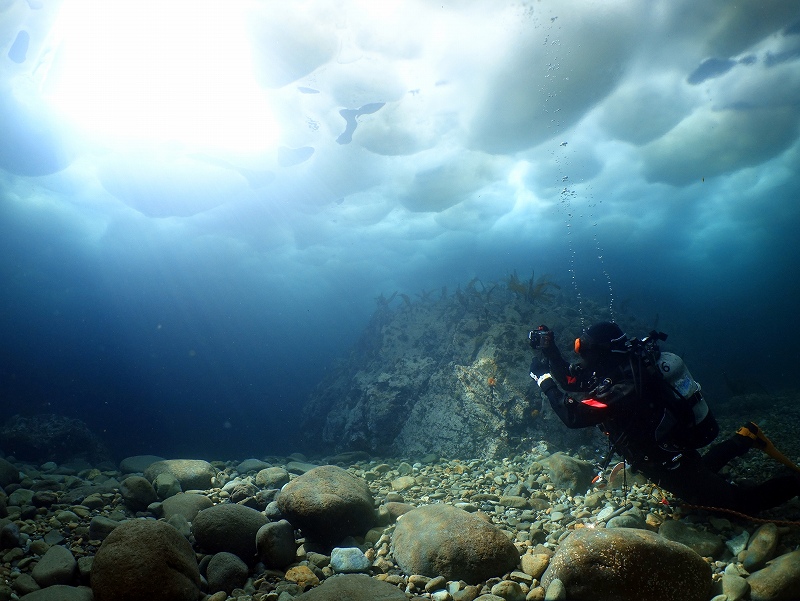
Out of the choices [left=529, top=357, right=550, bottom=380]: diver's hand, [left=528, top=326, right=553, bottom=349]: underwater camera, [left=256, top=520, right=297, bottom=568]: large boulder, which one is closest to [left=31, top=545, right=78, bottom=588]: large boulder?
[left=256, top=520, right=297, bottom=568]: large boulder

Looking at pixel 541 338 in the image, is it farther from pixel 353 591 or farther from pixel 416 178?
pixel 416 178

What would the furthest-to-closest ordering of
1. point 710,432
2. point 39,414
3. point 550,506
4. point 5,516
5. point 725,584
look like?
point 39,414, point 550,506, point 710,432, point 5,516, point 725,584

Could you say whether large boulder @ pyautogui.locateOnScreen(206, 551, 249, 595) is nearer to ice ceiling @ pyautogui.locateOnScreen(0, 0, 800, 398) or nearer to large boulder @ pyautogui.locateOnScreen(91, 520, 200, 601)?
large boulder @ pyautogui.locateOnScreen(91, 520, 200, 601)

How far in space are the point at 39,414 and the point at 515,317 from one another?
62.8ft

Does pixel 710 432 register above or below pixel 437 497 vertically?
above

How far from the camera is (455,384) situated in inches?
388

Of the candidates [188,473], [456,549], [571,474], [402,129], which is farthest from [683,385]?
[402,129]

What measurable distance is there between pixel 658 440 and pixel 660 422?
0.68 feet

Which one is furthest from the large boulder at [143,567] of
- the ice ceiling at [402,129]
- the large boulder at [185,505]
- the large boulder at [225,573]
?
the ice ceiling at [402,129]

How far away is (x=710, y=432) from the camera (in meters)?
4.07

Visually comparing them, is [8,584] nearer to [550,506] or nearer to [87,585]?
[87,585]

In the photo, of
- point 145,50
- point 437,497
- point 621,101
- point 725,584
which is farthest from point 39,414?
point 621,101

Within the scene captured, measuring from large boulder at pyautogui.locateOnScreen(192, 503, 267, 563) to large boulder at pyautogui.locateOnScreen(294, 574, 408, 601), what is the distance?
4.03 feet

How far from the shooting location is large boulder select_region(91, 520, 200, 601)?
2.55 m
